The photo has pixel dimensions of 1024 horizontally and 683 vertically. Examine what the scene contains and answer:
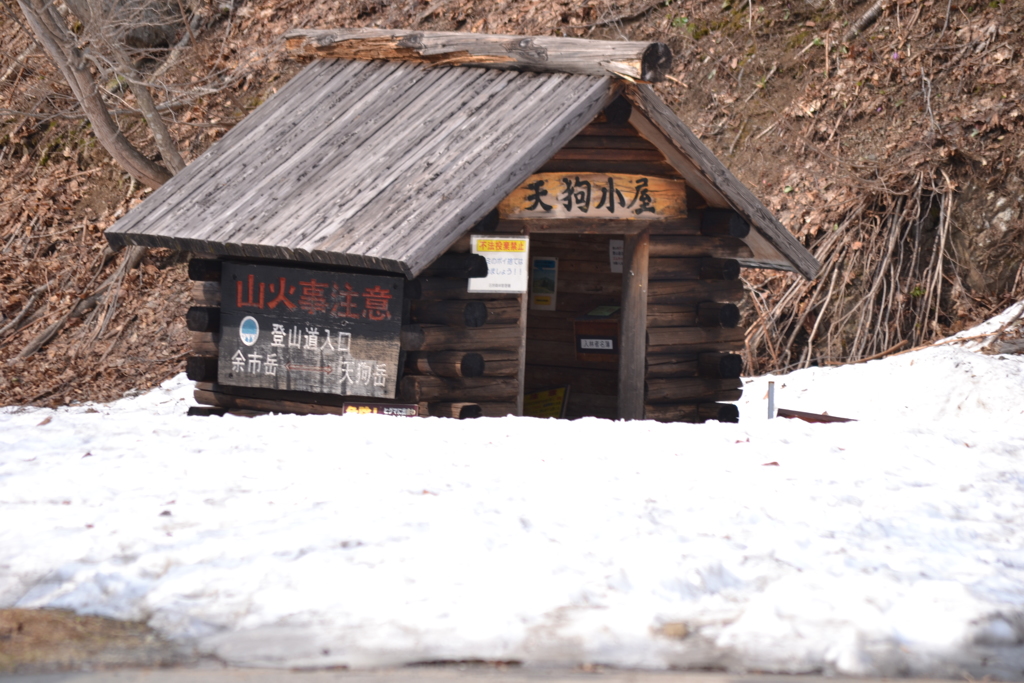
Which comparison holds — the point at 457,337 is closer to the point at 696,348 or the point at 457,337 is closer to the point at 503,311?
the point at 503,311

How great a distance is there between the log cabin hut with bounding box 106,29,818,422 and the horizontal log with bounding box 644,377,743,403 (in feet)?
0.08

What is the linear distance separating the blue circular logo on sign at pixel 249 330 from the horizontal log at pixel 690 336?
369 cm

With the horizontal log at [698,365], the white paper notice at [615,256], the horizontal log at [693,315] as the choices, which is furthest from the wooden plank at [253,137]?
the horizontal log at [698,365]

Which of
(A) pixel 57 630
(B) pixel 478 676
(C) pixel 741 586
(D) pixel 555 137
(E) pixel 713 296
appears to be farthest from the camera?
(E) pixel 713 296

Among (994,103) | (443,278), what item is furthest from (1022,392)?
(443,278)

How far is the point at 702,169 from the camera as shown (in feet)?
29.4

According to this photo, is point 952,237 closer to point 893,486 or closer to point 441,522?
point 893,486

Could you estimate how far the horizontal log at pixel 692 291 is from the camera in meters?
9.67

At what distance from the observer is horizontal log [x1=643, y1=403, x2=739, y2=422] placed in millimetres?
9750

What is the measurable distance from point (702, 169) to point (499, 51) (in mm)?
2194

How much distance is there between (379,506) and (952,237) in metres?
10.2

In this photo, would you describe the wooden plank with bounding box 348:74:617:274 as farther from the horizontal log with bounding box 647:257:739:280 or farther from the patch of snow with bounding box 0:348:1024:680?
the horizontal log with bounding box 647:257:739:280

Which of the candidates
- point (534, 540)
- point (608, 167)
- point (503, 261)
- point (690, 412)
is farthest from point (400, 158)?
point (534, 540)

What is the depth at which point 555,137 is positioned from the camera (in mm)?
8250
